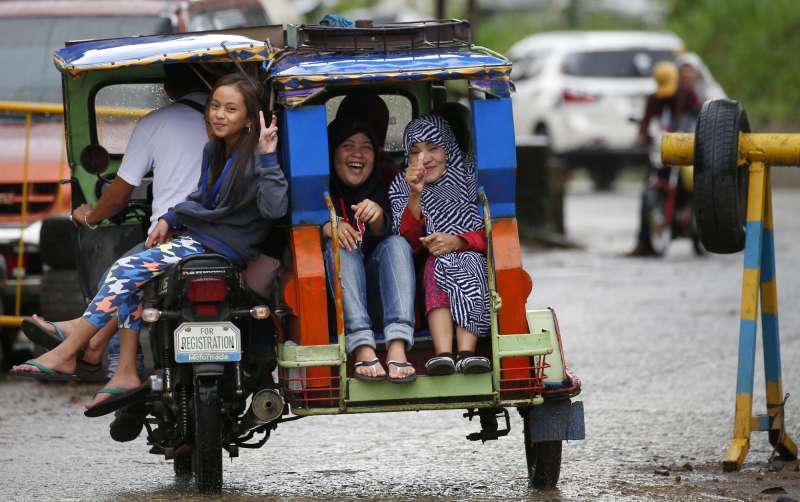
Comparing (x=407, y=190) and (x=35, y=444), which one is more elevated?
(x=407, y=190)

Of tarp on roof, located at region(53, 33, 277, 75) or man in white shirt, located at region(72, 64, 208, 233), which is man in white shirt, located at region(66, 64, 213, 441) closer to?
man in white shirt, located at region(72, 64, 208, 233)

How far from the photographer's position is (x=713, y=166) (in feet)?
23.6

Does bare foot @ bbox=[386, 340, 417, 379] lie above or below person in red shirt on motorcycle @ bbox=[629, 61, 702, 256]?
below

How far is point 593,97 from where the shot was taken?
2414 cm

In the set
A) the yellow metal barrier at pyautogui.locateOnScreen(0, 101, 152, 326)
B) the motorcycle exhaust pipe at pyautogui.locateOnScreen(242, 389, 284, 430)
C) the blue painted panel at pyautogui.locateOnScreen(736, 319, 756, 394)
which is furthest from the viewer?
the yellow metal barrier at pyautogui.locateOnScreen(0, 101, 152, 326)

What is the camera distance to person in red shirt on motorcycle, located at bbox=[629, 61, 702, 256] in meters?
16.5

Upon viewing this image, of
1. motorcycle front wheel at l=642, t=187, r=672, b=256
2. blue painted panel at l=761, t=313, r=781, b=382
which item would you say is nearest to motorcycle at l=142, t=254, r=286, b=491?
blue painted panel at l=761, t=313, r=781, b=382

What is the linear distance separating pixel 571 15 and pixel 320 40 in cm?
3280

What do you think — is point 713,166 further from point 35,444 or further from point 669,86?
point 669,86

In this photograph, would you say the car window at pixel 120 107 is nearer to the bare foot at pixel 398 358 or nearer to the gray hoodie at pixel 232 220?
the gray hoodie at pixel 232 220

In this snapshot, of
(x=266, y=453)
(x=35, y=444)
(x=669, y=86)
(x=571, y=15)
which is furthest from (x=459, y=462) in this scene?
(x=571, y=15)

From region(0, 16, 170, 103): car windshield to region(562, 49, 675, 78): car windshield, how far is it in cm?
1370

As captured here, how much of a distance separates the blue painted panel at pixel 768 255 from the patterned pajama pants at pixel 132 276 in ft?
8.43

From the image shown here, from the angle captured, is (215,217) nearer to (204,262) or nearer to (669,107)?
(204,262)
